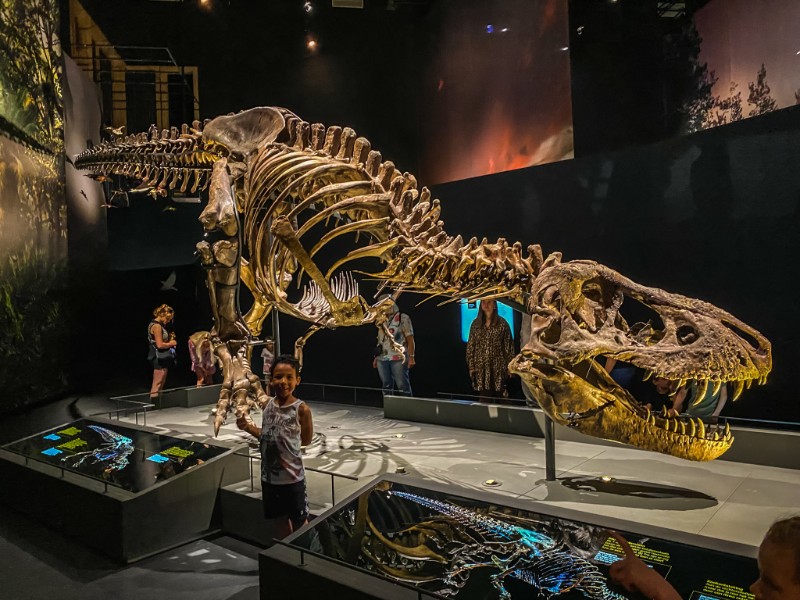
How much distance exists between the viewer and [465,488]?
411 centimetres

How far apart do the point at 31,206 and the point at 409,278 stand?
5329 millimetres

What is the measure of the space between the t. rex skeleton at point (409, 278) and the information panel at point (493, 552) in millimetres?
1140

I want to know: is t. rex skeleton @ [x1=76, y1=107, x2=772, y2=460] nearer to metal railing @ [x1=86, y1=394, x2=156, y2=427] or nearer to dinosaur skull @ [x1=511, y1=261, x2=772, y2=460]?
dinosaur skull @ [x1=511, y1=261, x2=772, y2=460]

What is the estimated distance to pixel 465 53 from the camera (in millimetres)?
9633

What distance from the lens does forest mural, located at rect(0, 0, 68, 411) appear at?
6.58 m

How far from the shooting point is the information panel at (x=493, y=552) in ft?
7.50

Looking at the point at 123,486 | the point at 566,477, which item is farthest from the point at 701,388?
the point at 123,486

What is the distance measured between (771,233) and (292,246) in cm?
472

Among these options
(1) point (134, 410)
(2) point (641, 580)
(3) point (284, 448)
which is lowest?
(1) point (134, 410)

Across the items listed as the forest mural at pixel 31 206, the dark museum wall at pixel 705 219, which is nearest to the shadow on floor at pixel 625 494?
the dark museum wall at pixel 705 219

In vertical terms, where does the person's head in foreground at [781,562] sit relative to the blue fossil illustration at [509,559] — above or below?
above

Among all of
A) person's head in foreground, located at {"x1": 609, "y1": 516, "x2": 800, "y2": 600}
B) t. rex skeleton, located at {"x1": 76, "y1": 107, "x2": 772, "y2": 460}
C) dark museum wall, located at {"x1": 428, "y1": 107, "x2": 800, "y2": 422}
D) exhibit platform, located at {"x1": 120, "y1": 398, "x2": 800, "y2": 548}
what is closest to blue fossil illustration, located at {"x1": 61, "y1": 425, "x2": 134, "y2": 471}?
t. rex skeleton, located at {"x1": 76, "y1": 107, "x2": 772, "y2": 460}

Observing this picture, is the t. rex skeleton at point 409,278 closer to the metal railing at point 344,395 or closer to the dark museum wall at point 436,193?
the dark museum wall at point 436,193

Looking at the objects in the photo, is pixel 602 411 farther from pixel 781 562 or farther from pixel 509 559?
pixel 781 562
